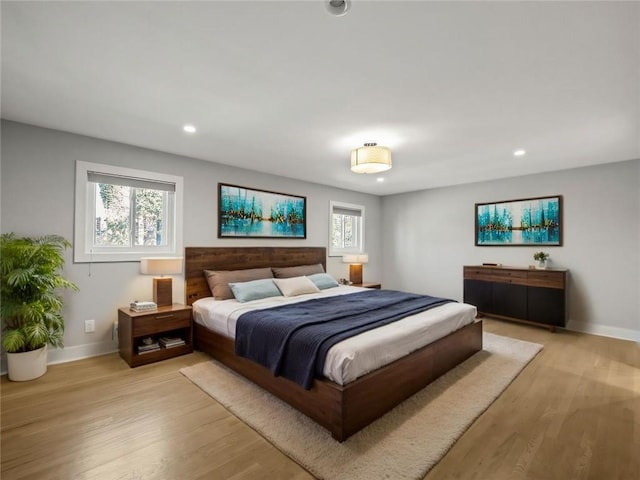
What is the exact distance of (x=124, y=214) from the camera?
3.64 m

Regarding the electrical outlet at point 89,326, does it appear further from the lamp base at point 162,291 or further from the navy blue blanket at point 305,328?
the navy blue blanket at point 305,328

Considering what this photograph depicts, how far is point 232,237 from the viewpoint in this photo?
177 inches

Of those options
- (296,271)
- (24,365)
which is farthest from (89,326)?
(296,271)

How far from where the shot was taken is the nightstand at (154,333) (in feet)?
10.3

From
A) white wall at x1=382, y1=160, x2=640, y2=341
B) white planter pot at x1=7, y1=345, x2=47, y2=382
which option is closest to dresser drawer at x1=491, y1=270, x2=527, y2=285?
white wall at x1=382, y1=160, x2=640, y2=341

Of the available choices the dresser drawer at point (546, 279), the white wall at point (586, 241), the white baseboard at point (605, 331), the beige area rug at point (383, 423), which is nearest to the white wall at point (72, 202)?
the beige area rug at point (383, 423)

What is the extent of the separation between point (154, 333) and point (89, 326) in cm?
73

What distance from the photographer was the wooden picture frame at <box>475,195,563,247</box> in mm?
4703

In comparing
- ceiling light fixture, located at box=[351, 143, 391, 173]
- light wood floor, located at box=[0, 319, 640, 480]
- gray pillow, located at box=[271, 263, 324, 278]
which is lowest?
light wood floor, located at box=[0, 319, 640, 480]

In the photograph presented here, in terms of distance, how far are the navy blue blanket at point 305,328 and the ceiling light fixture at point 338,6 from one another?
6.61 ft

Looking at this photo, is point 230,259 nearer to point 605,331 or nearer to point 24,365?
point 24,365

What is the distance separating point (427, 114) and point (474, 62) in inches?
30.1

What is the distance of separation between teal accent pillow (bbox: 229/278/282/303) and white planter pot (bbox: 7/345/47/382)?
1887mm

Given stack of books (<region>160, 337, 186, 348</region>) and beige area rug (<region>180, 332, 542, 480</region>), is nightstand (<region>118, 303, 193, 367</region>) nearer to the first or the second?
stack of books (<region>160, 337, 186, 348</region>)
